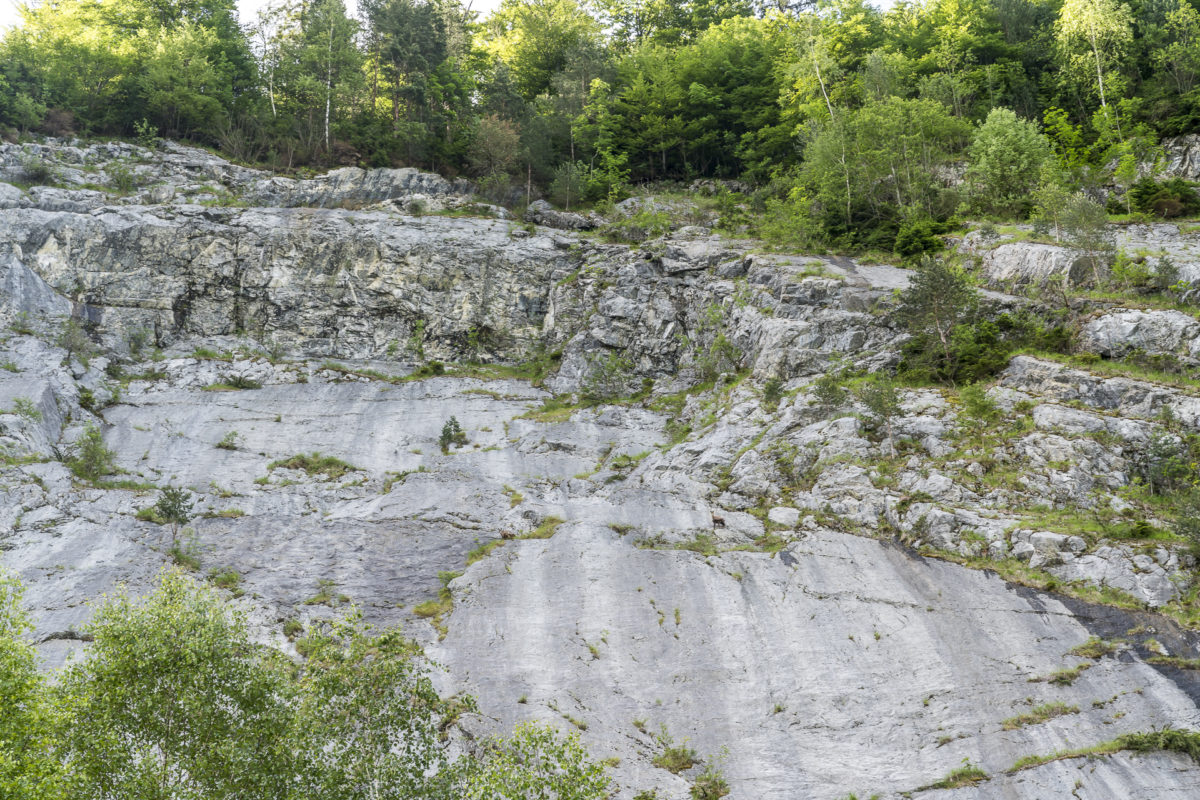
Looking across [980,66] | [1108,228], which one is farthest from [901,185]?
[980,66]

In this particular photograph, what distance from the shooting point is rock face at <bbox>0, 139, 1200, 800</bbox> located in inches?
623

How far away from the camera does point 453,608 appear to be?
19312 millimetres

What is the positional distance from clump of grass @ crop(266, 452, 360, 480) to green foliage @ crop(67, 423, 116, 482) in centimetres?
494

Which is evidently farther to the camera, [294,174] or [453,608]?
[294,174]

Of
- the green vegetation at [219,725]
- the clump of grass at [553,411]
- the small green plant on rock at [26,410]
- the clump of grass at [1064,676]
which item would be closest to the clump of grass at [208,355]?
the small green plant on rock at [26,410]

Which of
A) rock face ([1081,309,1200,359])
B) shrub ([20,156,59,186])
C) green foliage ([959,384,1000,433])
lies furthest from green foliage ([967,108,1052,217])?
shrub ([20,156,59,186])

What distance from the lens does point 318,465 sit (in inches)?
1026

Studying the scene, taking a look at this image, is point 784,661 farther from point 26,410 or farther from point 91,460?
point 26,410

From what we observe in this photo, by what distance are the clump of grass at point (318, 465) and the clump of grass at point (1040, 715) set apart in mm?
20862

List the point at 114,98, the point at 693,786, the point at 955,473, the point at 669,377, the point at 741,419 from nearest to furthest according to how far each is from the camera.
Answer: the point at 693,786 → the point at 955,473 → the point at 741,419 → the point at 669,377 → the point at 114,98

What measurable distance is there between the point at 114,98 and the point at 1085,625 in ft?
164

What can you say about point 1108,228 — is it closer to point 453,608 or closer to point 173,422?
point 453,608

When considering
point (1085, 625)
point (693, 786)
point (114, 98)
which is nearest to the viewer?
point (693, 786)

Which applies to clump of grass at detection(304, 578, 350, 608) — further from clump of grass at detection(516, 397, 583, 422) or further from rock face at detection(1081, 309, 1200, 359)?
rock face at detection(1081, 309, 1200, 359)
